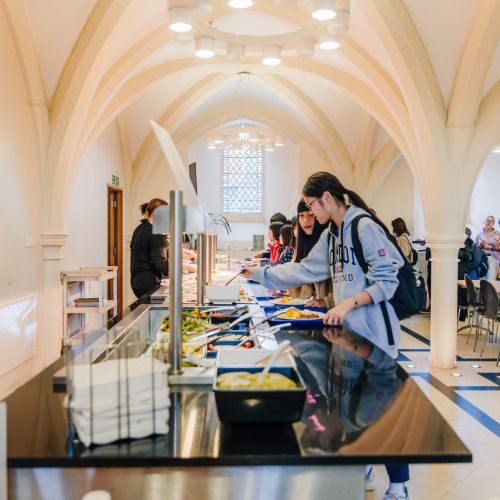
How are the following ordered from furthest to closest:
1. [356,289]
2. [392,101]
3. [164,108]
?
1. [164,108]
2. [392,101]
3. [356,289]

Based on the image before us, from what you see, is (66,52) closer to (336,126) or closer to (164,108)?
(164,108)

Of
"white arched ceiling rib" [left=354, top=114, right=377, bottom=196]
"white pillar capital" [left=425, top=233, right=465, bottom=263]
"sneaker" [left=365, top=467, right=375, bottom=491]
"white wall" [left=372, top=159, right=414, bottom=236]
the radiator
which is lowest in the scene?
"sneaker" [left=365, top=467, right=375, bottom=491]

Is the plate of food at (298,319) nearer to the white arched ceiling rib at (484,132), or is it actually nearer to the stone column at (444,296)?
the stone column at (444,296)

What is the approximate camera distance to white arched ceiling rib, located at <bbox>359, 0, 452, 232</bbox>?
5.58 metres

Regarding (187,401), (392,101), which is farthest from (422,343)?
(187,401)

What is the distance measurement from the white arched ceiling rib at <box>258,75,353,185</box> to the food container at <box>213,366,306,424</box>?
935 centimetres

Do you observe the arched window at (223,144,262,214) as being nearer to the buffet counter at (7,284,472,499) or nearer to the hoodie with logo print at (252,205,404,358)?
the hoodie with logo print at (252,205,404,358)

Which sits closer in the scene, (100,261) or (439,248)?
→ (439,248)

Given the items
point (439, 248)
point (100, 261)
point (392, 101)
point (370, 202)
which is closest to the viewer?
point (439, 248)

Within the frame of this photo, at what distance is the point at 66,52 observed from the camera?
19.4ft

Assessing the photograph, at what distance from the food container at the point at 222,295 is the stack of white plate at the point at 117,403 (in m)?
2.15

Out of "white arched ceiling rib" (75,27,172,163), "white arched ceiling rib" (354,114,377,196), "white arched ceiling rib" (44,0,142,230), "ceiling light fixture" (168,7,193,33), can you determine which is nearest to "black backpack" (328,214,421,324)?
"ceiling light fixture" (168,7,193,33)

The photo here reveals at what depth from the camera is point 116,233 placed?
420 inches

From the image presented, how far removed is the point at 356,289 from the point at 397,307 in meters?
0.26
